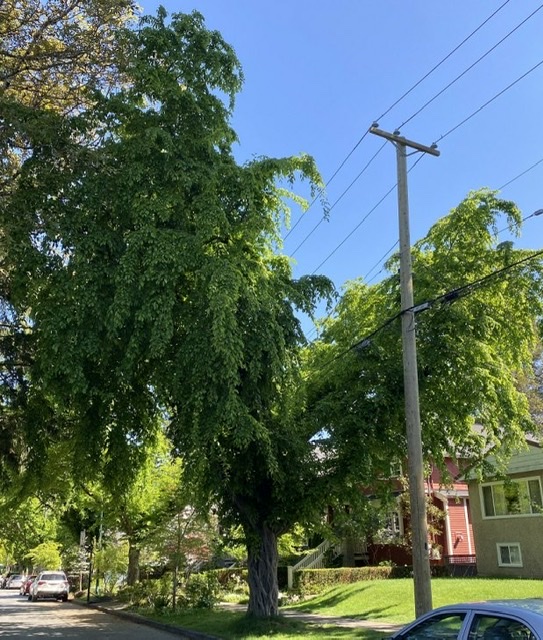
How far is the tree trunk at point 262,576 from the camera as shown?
54.7 feet

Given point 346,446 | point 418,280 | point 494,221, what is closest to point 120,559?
point 346,446

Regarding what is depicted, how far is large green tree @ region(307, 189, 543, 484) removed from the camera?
1561 centimetres

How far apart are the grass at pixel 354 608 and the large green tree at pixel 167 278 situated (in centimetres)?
156

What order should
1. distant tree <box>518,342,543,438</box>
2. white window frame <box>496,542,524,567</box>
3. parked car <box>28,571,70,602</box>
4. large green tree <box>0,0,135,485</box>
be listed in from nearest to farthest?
1. large green tree <box>0,0,135,485</box>
2. white window frame <box>496,542,524,567</box>
3. parked car <box>28,571,70,602</box>
4. distant tree <box>518,342,543,438</box>

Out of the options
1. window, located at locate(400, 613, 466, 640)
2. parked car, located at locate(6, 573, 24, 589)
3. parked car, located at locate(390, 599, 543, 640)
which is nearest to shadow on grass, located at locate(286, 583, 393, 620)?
window, located at locate(400, 613, 466, 640)

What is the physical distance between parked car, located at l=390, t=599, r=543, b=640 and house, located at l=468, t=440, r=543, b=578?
17696 millimetres

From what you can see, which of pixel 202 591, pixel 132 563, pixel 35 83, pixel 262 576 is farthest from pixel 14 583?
pixel 35 83

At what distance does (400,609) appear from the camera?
18.6m

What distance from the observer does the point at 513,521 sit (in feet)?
78.5

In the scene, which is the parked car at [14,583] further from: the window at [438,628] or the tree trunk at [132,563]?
the window at [438,628]

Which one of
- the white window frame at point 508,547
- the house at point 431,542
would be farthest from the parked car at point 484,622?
the house at point 431,542

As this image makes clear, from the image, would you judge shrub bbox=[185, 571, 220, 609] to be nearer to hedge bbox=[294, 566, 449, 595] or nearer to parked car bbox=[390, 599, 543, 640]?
hedge bbox=[294, 566, 449, 595]

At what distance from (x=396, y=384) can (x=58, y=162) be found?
30.6ft

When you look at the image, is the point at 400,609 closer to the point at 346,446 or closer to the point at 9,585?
the point at 346,446
